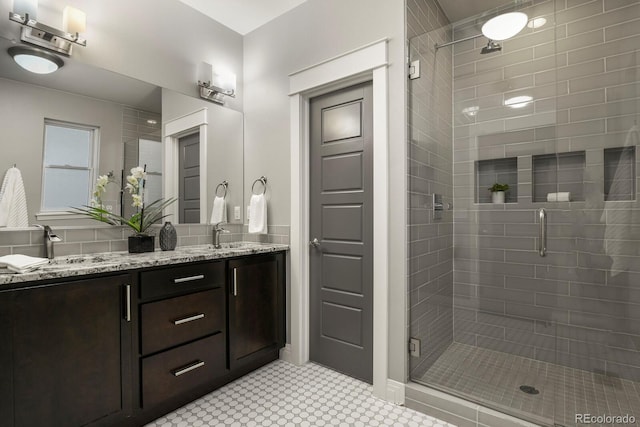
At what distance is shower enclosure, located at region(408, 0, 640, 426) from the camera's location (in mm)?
1709

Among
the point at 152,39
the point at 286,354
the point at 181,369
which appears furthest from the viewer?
the point at 286,354

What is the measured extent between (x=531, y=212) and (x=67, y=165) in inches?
122

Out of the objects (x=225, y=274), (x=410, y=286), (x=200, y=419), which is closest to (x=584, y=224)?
(x=410, y=286)

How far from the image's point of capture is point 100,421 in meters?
1.53

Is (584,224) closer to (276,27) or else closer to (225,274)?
(225,274)

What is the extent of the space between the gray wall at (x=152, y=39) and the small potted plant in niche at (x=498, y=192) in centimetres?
231

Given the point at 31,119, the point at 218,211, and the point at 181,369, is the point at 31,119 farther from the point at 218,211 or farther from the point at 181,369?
the point at 181,369

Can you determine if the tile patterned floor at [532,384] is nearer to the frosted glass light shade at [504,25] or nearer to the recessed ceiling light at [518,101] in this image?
the recessed ceiling light at [518,101]

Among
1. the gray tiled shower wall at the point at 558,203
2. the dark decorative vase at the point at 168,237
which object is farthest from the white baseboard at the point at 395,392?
the dark decorative vase at the point at 168,237

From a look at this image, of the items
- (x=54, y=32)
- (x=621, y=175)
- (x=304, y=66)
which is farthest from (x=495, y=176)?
(x=54, y=32)

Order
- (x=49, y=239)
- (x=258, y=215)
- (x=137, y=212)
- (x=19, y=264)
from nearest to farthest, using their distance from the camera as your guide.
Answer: (x=19, y=264), (x=49, y=239), (x=137, y=212), (x=258, y=215)

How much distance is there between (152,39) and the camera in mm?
2318

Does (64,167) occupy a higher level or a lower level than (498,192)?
higher

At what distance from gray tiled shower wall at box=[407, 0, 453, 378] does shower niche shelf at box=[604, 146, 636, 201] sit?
937 mm
